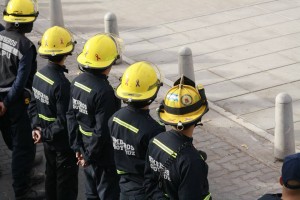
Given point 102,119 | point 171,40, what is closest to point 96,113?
point 102,119

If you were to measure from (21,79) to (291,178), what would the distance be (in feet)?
15.1

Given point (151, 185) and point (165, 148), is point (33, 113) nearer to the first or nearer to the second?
point (151, 185)

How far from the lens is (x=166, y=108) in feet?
22.2

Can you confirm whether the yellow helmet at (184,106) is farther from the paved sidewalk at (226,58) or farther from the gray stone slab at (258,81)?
the gray stone slab at (258,81)

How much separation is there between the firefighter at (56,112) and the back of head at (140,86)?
3.88 feet

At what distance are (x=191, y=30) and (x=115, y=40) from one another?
277 inches

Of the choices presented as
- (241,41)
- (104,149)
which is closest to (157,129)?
(104,149)

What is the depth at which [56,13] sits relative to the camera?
15641 millimetres

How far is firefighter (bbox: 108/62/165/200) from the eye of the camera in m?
7.14

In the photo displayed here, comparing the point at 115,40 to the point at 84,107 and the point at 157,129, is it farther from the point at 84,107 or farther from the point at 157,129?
the point at 157,129

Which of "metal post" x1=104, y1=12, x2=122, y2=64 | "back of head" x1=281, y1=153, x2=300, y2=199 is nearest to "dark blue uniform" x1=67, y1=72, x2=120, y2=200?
"back of head" x1=281, y1=153, x2=300, y2=199

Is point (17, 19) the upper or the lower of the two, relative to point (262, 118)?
upper

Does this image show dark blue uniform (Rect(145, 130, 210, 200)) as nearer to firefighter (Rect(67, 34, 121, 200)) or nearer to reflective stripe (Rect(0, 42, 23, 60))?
firefighter (Rect(67, 34, 121, 200))

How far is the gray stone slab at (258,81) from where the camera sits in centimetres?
1232
